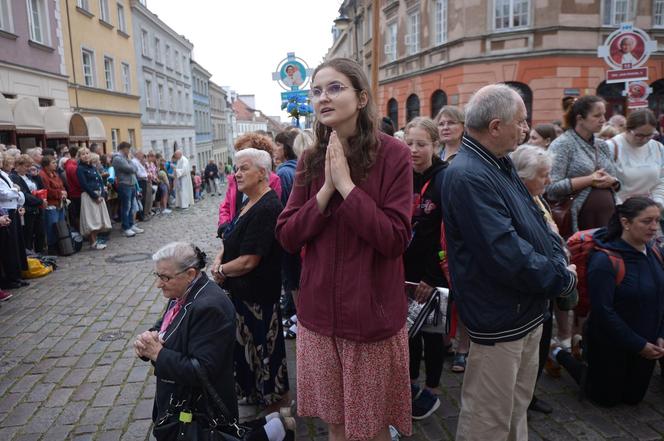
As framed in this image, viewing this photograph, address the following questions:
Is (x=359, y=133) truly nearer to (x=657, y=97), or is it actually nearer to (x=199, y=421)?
(x=199, y=421)

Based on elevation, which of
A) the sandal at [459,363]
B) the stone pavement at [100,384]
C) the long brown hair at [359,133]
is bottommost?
the stone pavement at [100,384]

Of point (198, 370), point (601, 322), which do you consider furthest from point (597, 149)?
point (198, 370)

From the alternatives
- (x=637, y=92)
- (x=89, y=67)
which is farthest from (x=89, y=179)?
(x=89, y=67)

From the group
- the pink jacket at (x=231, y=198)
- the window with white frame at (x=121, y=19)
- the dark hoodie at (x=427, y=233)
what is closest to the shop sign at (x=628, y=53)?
the dark hoodie at (x=427, y=233)

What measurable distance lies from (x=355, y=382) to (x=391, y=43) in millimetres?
26101

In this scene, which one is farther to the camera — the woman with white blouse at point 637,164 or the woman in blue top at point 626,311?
the woman with white blouse at point 637,164

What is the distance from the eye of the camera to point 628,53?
24.1 feet

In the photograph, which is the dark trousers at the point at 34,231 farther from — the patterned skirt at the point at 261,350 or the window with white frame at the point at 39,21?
the window with white frame at the point at 39,21

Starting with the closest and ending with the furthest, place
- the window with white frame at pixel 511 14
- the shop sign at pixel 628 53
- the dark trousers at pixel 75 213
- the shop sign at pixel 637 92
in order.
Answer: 1. the shop sign at pixel 628 53
2. the shop sign at pixel 637 92
3. the dark trousers at pixel 75 213
4. the window with white frame at pixel 511 14

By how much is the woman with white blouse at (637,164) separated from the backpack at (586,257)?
1089 mm

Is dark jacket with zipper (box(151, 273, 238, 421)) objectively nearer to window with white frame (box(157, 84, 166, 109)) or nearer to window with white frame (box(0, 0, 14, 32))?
window with white frame (box(0, 0, 14, 32))

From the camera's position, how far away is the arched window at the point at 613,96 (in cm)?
1834

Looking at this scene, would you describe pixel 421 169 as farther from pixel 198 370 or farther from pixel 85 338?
pixel 85 338

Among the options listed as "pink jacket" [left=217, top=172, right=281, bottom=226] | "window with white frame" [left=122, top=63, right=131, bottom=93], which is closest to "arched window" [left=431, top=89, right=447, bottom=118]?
"window with white frame" [left=122, top=63, right=131, bottom=93]
